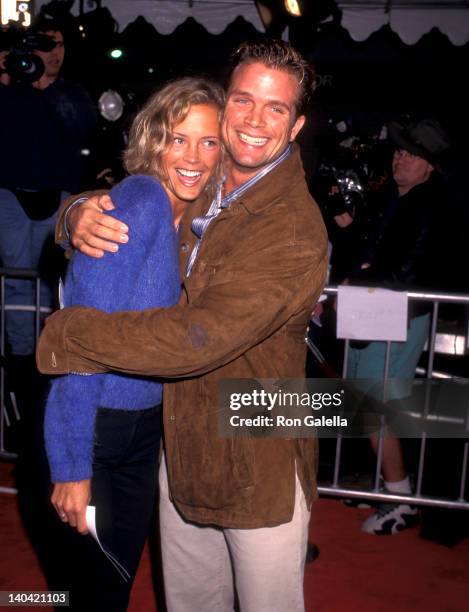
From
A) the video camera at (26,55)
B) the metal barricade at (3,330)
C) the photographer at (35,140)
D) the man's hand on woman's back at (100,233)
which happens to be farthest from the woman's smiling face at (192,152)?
→ the video camera at (26,55)

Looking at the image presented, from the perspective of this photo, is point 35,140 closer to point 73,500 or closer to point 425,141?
point 425,141

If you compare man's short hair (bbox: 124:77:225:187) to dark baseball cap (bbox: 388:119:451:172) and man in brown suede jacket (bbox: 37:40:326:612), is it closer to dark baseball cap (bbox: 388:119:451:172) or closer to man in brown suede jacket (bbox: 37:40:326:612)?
man in brown suede jacket (bbox: 37:40:326:612)

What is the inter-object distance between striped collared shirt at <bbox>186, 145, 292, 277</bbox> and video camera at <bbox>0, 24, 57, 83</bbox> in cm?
364

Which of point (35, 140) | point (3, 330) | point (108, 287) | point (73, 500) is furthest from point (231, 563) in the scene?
point (35, 140)

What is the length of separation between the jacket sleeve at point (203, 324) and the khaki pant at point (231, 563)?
53 cm

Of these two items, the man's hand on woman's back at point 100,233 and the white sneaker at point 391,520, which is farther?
the white sneaker at point 391,520

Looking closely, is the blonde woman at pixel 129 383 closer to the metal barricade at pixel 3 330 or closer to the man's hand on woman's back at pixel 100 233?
the man's hand on woman's back at pixel 100 233

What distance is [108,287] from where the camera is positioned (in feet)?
5.07

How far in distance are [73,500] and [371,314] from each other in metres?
2.16

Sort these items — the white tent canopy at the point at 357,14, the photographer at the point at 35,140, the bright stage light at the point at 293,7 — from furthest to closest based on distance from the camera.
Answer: the white tent canopy at the point at 357,14 < the bright stage light at the point at 293,7 < the photographer at the point at 35,140

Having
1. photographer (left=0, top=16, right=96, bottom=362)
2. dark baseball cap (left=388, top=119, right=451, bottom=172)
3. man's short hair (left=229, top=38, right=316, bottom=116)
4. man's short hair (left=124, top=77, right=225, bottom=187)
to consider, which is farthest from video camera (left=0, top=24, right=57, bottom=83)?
man's short hair (left=229, top=38, right=316, bottom=116)

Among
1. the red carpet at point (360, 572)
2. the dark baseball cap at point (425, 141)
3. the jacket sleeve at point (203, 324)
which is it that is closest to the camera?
the jacket sleeve at point (203, 324)

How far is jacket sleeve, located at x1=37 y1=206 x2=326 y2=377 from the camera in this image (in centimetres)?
148

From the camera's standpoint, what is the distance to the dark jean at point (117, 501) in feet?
5.59
